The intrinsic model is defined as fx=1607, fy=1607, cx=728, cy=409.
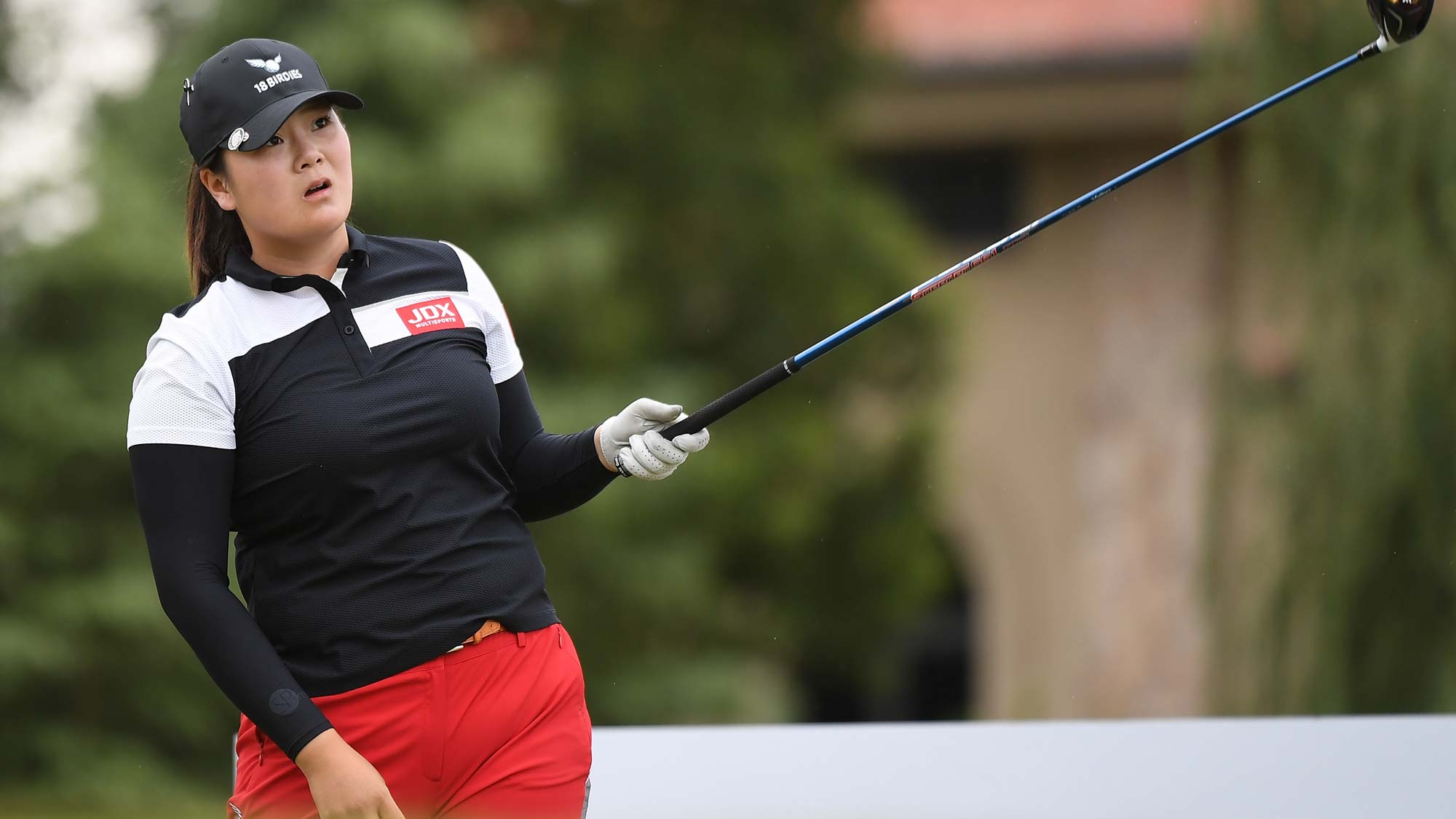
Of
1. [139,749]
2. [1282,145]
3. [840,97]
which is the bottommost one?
[139,749]

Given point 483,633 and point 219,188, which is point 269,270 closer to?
point 219,188

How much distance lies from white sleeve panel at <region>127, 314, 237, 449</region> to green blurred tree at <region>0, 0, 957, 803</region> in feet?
18.1

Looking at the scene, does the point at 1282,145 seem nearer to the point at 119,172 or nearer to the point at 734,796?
the point at 734,796

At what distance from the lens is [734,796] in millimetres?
2641

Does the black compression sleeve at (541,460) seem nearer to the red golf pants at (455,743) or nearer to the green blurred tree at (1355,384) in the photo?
the red golf pants at (455,743)

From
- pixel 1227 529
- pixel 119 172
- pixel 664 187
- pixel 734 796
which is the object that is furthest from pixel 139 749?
pixel 734 796

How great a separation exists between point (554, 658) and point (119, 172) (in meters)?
6.08

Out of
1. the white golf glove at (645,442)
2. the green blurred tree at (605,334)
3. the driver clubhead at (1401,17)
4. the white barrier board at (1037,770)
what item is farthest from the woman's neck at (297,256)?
the green blurred tree at (605,334)

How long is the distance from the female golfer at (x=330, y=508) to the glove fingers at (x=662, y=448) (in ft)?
0.57

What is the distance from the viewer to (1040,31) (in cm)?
851

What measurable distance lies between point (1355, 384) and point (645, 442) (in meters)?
4.02

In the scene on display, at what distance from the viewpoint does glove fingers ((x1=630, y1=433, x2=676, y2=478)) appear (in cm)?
175

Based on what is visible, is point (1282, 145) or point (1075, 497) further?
point (1075, 497)

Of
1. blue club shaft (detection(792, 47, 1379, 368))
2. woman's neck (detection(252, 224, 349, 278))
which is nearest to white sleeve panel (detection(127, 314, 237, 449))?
woman's neck (detection(252, 224, 349, 278))
